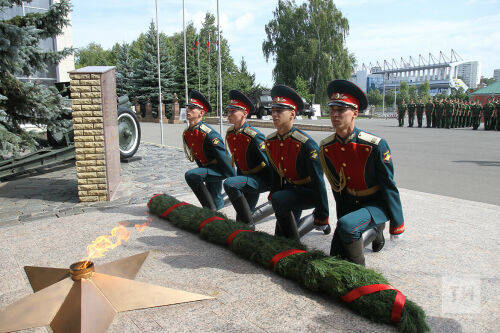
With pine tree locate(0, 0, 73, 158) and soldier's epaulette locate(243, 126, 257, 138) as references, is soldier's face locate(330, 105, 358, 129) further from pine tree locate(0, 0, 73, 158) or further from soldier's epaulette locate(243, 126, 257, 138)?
pine tree locate(0, 0, 73, 158)

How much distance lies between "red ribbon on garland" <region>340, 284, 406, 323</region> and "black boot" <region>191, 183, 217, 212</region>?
279cm

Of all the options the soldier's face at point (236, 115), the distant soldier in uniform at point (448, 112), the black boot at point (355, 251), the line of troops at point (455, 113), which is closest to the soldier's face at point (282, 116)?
the soldier's face at point (236, 115)

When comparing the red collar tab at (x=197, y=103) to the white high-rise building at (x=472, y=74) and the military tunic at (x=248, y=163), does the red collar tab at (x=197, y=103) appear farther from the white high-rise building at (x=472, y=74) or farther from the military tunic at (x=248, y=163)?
the white high-rise building at (x=472, y=74)

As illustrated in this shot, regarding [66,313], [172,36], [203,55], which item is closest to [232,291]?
[66,313]

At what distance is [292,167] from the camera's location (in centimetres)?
405

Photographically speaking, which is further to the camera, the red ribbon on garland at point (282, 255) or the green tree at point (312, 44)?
the green tree at point (312, 44)

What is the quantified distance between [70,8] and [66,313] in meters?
6.77

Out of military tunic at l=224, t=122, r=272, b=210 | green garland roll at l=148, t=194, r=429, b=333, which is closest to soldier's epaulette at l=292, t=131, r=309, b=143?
military tunic at l=224, t=122, r=272, b=210

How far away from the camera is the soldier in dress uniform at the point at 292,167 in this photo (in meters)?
3.85

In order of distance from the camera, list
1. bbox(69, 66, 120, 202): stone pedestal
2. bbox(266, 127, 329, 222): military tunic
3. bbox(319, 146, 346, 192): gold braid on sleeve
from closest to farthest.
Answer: bbox(319, 146, 346, 192): gold braid on sleeve < bbox(266, 127, 329, 222): military tunic < bbox(69, 66, 120, 202): stone pedestal

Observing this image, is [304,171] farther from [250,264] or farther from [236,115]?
[236,115]

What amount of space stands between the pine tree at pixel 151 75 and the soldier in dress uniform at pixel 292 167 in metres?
33.0

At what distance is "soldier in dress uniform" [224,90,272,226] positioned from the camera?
4602mm

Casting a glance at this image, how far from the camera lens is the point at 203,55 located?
46031 millimetres
